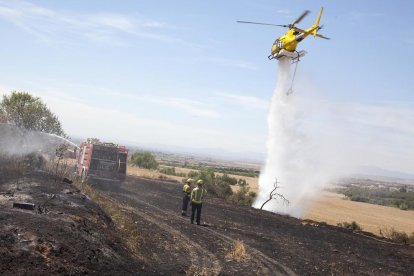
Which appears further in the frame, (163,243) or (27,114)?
(27,114)

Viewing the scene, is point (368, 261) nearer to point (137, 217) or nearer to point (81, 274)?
→ point (137, 217)

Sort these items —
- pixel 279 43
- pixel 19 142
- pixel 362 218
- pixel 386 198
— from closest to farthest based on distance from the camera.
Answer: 1. pixel 19 142
2. pixel 279 43
3. pixel 362 218
4. pixel 386 198

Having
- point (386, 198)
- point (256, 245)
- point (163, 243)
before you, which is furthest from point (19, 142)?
point (386, 198)

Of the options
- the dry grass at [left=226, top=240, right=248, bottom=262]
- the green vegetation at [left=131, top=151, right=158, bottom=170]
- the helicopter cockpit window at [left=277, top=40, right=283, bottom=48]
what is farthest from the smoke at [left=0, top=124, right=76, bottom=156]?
the green vegetation at [left=131, top=151, right=158, bottom=170]

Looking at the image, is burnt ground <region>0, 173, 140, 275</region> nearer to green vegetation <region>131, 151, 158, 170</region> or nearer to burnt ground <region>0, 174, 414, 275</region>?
burnt ground <region>0, 174, 414, 275</region>

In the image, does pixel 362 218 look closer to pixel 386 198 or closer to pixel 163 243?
pixel 163 243

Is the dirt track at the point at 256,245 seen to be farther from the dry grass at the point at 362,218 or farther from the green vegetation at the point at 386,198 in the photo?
the green vegetation at the point at 386,198

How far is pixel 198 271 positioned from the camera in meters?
10.5

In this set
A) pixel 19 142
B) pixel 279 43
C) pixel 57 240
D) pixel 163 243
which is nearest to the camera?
pixel 57 240

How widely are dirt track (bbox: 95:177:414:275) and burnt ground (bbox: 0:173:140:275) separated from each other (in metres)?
1.38

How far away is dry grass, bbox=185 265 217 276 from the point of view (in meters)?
10.3

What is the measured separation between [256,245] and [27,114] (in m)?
21.9

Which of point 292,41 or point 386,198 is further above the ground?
point 292,41

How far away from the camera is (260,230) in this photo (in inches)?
736
